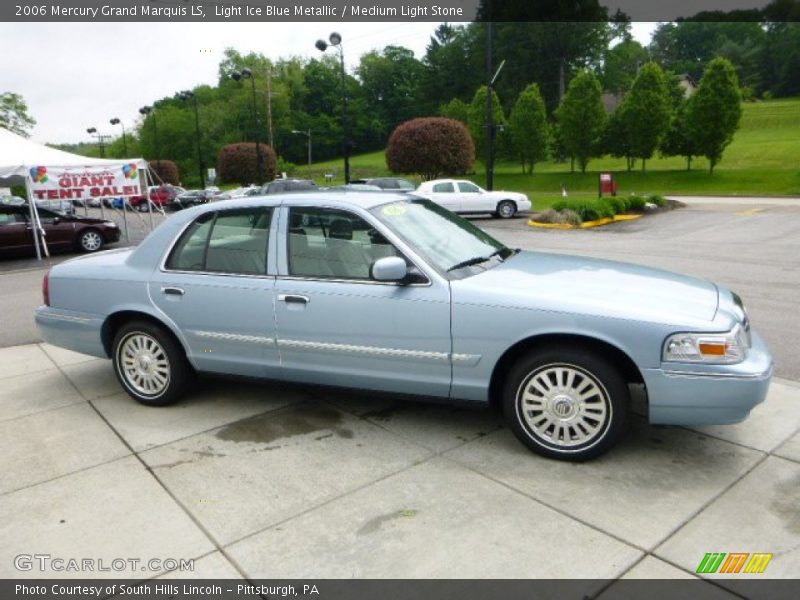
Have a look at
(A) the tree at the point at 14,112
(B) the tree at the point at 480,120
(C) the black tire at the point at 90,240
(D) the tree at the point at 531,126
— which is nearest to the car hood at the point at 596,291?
(C) the black tire at the point at 90,240

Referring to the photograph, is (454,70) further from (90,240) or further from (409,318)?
(409,318)

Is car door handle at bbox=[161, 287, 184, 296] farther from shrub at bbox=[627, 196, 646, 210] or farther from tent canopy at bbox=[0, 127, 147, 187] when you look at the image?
shrub at bbox=[627, 196, 646, 210]

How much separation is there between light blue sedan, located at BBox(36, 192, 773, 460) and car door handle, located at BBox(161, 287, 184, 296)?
0.01 m

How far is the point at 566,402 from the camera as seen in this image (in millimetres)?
3566

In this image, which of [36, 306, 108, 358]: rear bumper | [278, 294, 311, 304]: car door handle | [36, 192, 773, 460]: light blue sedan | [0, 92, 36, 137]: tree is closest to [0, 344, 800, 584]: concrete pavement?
[36, 192, 773, 460]: light blue sedan

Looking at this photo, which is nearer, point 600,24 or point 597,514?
point 597,514

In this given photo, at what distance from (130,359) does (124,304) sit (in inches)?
16.8

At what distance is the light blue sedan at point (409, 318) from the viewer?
11.2ft

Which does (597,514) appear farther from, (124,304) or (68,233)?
(68,233)

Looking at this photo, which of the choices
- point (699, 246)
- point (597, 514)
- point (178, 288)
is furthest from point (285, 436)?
point (699, 246)

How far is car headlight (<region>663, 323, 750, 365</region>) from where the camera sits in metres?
3.29

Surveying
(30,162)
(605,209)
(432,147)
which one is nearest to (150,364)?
(30,162)

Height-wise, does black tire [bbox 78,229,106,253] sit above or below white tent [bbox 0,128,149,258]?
below

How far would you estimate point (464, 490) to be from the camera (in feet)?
11.2
